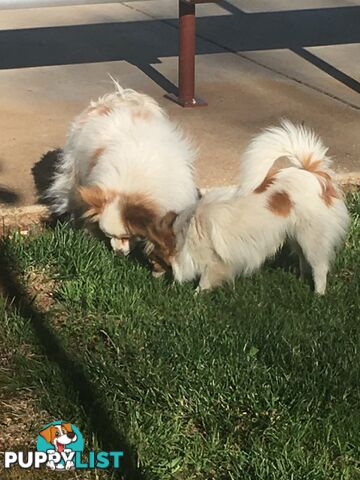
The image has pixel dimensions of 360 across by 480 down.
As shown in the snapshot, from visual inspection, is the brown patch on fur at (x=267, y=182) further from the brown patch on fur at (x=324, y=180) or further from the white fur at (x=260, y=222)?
the brown patch on fur at (x=324, y=180)

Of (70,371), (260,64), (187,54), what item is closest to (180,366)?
(70,371)

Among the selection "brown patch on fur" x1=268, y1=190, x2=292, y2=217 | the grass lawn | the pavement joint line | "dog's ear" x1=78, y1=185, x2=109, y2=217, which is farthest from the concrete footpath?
"brown patch on fur" x1=268, y1=190, x2=292, y2=217

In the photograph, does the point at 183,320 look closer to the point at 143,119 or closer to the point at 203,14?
the point at 143,119

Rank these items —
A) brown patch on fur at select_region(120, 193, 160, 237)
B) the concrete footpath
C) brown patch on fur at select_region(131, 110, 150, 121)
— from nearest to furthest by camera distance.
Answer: brown patch on fur at select_region(120, 193, 160, 237) < brown patch on fur at select_region(131, 110, 150, 121) < the concrete footpath

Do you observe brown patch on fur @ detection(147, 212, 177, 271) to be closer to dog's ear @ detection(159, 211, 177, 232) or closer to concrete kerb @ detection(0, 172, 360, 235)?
dog's ear @ detection(159, 211, 177, 232)

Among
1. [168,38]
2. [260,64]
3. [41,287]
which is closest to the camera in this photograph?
[41,287]

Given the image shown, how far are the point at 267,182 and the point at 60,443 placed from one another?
1.78 meters

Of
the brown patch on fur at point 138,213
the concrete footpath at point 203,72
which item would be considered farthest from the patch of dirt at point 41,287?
the concrete footpath at point 203,72

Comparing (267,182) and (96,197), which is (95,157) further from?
(267,182)

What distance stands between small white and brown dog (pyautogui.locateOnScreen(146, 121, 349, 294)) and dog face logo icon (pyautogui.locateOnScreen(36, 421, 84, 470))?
4.21 ft

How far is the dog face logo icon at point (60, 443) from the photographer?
3820 millimetres

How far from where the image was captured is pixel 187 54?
7.86 metres

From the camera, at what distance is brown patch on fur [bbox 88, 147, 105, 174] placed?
5531 millimetres

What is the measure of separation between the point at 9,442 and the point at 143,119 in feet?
8.00
